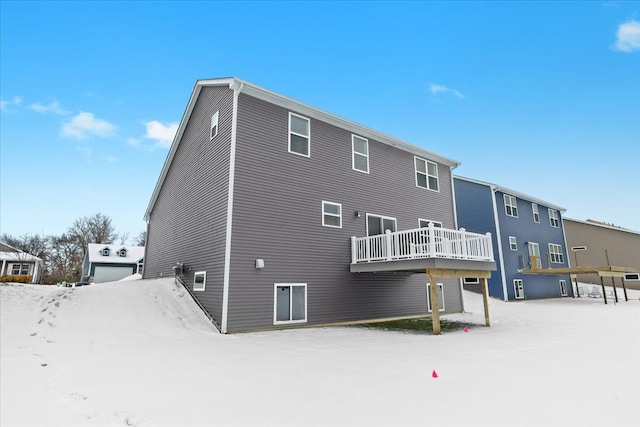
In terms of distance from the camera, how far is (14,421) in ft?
11.4

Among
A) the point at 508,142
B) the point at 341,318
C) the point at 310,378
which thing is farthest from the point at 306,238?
the point at 508,142

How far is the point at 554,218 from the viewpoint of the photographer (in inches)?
1112

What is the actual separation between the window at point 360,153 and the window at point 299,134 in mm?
2297

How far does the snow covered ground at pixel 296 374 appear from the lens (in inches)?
140

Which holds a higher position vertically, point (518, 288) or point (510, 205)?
point (510, 205)

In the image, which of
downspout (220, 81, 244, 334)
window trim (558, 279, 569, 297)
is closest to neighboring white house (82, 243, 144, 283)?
downspout (220, 81, 244, 334)

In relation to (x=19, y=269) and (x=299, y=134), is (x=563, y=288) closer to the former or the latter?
(x=299, y=134)

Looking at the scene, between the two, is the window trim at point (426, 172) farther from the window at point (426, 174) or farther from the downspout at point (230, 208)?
the downspout at point (230, 208)

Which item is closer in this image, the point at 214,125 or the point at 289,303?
the point at 289,303

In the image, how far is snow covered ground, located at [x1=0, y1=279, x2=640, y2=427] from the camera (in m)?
3.54

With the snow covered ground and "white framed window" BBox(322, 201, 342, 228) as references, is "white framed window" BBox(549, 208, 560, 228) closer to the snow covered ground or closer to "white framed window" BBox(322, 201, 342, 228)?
the snow covered ground

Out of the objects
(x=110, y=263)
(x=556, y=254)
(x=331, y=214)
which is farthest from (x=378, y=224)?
(x=110, y=263)

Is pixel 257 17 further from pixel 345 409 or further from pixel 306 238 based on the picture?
pixel 345 409

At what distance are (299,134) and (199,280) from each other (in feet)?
20.8
